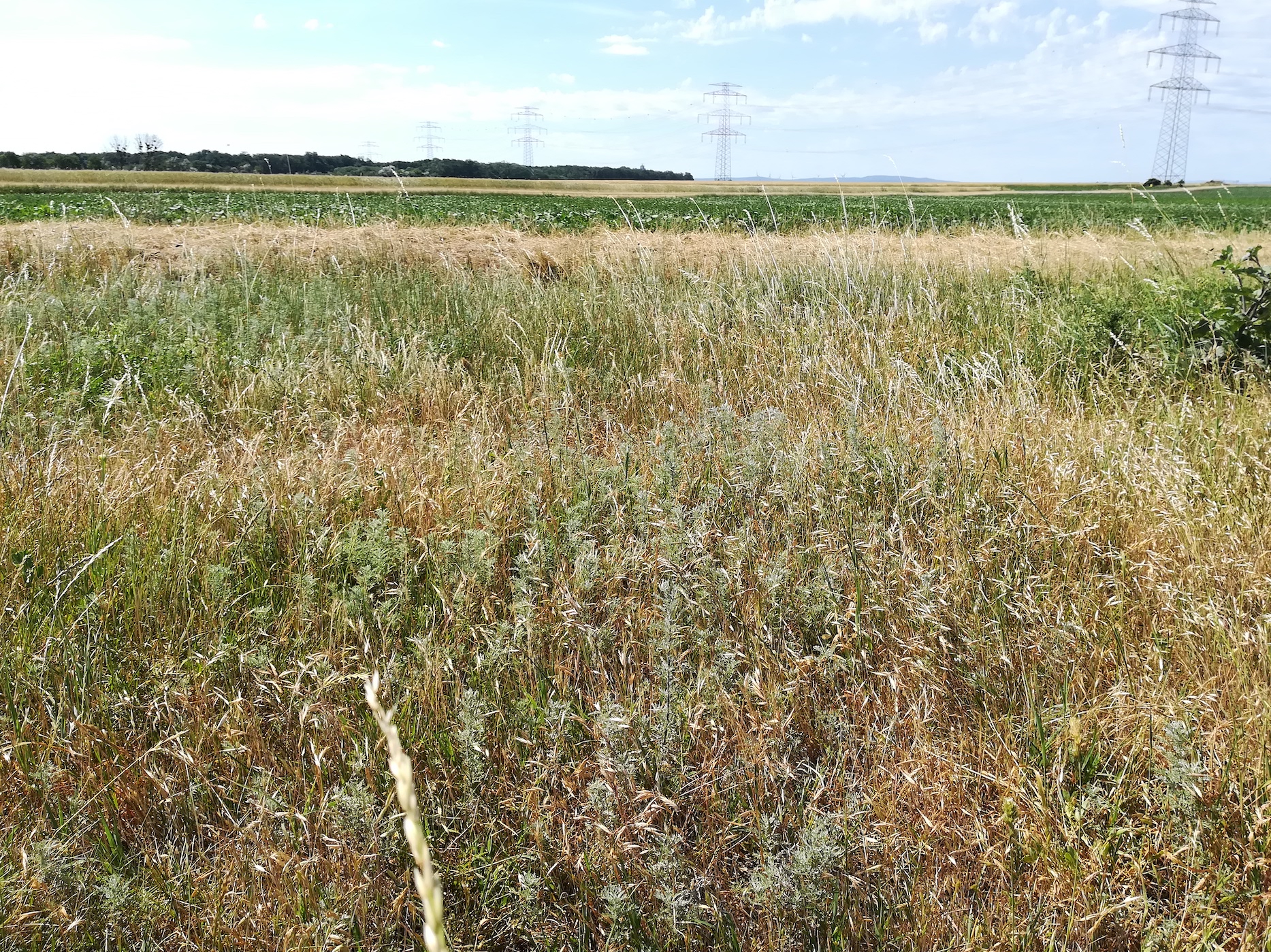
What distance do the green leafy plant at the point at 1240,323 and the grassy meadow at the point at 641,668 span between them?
0.38 meters

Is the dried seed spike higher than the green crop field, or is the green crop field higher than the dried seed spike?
the green crop field

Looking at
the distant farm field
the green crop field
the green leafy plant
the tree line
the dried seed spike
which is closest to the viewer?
the dried seed spike

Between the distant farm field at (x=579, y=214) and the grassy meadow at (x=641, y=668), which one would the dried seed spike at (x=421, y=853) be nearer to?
the grassy meadow at (x=641, y=668)

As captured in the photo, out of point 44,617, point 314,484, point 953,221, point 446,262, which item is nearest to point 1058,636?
point 314,484

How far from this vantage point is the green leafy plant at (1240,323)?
4.76 metres

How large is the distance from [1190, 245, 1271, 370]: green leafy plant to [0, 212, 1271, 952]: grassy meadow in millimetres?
385

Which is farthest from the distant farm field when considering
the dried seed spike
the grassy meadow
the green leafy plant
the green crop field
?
the dried seed spike

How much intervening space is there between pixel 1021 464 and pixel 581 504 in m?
1.92

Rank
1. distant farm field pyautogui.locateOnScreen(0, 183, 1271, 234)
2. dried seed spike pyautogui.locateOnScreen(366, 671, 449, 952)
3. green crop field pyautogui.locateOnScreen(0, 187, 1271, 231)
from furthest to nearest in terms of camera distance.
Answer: green crop field pyautogui.locateOnScreen(0, 187, 1271, 231)
distant farm field pyautogui.locateOnScreen(0, 183, 1271, 234)
dried seed spike pyautogui.locateOnScreen(366, 671, 449, 952)

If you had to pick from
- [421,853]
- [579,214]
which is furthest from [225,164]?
[421,853]

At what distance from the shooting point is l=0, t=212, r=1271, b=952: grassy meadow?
1.79m

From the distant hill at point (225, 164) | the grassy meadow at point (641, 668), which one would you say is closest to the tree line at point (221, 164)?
the distant hill at point (225, 164)

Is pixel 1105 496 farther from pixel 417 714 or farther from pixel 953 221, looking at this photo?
pixel 953 221

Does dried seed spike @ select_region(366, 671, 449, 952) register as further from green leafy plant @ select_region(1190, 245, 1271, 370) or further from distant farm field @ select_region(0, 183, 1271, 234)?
distant farm field @ select_region(0, 183, 1271, 234)
